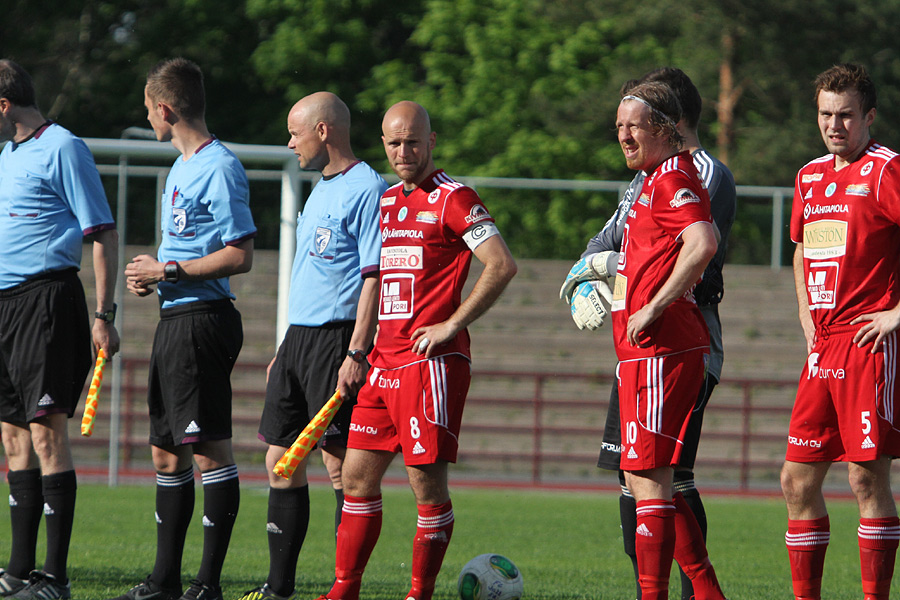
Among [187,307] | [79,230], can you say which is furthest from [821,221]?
[79,230]

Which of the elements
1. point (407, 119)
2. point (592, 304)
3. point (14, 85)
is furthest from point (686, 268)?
point (14, 85)

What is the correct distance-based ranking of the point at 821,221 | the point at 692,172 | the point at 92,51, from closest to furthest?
the point at 692,172, the point at 821,221, the point at 92,51

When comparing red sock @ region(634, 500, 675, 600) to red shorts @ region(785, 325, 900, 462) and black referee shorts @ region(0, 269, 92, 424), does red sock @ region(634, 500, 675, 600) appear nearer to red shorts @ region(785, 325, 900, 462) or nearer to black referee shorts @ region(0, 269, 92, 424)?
red shorts @ region(785, 325, 900, 462)

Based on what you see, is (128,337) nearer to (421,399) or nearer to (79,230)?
(79,230)

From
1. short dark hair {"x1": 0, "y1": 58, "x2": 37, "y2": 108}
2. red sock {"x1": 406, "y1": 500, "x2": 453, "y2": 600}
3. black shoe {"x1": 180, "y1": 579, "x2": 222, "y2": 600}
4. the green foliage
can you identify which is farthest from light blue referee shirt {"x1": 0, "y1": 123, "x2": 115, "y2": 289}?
the green foliage

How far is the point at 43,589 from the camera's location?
5254 millimetres

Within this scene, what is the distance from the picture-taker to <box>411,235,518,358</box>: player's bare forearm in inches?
185

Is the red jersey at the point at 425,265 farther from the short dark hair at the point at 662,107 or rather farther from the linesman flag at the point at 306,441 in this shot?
the short dark hair at the point at 662,107

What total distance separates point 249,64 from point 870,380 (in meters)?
27.7

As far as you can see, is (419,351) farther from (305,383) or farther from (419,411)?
(305,383)

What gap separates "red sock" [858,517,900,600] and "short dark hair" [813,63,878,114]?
174 cm

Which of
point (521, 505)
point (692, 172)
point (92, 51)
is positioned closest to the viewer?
point (692, 172)

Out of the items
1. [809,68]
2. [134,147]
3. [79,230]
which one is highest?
[809,68]

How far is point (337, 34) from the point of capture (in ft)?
97.7
